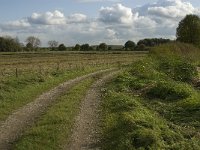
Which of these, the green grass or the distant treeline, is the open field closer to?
the green grass

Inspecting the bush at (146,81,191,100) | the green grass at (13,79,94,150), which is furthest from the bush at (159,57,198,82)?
the green grass at (13,79,94,150)

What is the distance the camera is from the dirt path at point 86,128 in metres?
12.5

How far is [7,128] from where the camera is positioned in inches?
585

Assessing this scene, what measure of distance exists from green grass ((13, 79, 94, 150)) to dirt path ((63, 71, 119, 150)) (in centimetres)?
23

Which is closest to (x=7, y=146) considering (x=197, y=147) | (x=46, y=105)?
(x=197, y=147)

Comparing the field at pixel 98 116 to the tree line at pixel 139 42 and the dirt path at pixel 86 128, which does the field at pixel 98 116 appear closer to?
the dirt path at pixel 86 128

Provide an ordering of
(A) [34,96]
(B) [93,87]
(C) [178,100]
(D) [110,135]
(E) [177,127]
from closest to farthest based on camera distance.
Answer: (D) [110,135] < (E) [177,127] < (C) [178,100] < (A) [34,96] < (B) [93,87]

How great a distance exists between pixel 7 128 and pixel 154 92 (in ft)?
34.0

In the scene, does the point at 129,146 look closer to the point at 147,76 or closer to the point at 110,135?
the point at 110,135

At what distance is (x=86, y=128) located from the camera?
14719mm

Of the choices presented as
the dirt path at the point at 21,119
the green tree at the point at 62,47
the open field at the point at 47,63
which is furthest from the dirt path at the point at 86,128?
the green tree at the point at 62,47

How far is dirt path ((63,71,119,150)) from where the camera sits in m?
12.5

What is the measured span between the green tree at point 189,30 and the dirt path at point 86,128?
4718 centimetres

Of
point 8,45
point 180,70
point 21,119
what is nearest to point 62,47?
point 8,45
